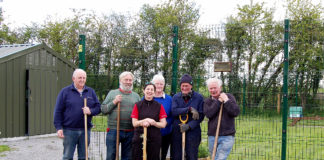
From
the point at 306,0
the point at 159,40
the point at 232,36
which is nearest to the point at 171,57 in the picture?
the point at 159,40

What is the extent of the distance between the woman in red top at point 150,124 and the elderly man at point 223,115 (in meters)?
0.60

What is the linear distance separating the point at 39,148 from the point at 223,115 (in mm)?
5498

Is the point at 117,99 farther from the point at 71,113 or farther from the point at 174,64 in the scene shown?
the point at 174,64

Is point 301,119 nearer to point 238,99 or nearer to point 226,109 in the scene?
point 238,99

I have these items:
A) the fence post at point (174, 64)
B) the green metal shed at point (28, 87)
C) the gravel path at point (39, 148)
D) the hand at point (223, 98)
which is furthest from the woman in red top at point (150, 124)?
the green metal shed at point (28, 87)

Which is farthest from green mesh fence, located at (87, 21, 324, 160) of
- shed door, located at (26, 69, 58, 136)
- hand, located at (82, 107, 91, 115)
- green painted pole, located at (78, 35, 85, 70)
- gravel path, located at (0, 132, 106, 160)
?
shed door, located at (26, 69, 58, 136)

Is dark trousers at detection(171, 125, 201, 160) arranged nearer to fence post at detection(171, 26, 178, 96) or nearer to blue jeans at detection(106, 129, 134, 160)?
blue jeans at detection(106, 129, 134, 160)

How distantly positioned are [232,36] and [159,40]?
50.5 inches

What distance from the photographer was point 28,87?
396 inches

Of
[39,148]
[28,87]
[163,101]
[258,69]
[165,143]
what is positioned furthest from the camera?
[28,87]

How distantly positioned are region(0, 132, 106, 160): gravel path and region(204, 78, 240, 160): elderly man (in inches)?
102

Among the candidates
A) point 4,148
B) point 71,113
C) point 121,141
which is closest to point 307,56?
point 121,141

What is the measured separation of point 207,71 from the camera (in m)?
6.01

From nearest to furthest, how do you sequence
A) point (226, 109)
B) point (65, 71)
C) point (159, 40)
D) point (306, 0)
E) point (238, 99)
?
point (226, 109) → point (238, 99) → point (159, 40) → point (65, 71) → point (306, 0)
